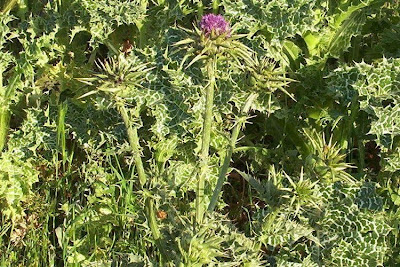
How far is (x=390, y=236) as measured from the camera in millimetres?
2795

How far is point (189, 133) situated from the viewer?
3.03 metres

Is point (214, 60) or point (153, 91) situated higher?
point (214, 60)

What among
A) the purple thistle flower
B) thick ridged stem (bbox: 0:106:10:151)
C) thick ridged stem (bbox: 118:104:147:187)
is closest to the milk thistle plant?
the purple thistle flower

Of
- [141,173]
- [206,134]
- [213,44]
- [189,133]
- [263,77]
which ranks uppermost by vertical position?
[213,44]

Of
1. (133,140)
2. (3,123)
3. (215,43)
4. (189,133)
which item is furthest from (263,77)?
(3,123)

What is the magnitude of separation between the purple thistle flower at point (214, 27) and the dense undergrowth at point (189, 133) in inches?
19.6

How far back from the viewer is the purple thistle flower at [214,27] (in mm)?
1831

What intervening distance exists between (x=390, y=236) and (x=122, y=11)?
1709 millimetres

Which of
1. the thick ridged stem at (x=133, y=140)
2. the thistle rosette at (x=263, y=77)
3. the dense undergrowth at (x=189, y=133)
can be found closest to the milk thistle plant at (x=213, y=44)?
the thistle rosette at (x=263, y=77)

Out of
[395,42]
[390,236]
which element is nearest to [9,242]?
[390,236]

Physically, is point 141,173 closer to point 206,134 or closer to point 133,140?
point 133,140

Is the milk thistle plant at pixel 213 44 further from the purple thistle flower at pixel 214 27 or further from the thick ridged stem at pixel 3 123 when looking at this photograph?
the thick ridged stem at pixel 3 123

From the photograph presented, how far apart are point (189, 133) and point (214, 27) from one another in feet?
4.06

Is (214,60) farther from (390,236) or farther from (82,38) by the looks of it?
(82,38)
